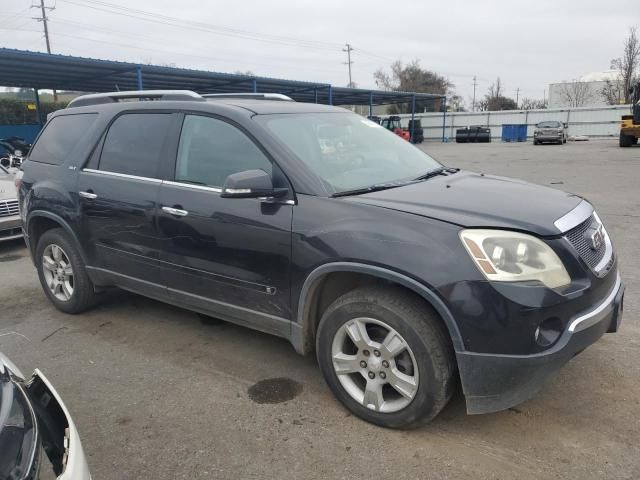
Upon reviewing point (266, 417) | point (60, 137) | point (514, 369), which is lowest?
point (266, 417)

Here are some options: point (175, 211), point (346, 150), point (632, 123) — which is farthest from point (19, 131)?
point (632, 123)

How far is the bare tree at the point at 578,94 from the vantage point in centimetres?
7075

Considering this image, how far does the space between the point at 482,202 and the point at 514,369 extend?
932 millimetres

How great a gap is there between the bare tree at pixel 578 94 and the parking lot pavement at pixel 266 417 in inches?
3040

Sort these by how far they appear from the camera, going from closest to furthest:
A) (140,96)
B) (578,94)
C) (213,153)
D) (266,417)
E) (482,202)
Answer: (482,202) < (266,417) < (213,153) < (140,96) < (578,94)

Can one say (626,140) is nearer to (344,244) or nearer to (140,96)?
(140,96)

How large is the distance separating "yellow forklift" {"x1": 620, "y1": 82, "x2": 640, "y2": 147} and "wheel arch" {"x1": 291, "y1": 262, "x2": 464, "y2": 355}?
27.8 meters

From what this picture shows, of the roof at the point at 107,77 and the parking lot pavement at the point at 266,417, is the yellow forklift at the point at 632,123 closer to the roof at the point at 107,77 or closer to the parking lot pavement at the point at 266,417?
the roof at the point at 107,77

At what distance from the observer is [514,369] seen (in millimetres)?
2467

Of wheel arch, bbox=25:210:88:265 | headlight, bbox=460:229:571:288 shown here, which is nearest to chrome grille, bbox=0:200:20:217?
wheel arch, bbox=25:210:88:265

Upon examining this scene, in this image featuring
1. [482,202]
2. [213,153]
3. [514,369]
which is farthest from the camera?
[213,153]

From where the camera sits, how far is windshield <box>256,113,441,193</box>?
10.7ft

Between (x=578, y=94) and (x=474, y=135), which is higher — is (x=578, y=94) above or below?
above

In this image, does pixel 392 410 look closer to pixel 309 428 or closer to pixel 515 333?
pixel 309 428
